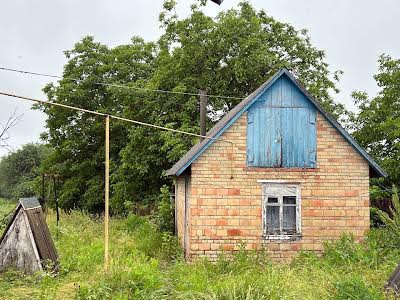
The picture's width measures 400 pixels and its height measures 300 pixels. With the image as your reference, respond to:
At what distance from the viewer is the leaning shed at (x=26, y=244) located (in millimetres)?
10586

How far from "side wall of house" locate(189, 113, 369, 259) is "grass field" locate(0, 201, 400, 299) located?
426mm

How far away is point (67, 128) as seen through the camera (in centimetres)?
3058

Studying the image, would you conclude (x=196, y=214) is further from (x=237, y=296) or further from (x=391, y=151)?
(x=391, y=151)

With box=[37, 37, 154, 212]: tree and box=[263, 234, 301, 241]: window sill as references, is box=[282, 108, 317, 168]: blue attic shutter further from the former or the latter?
box=[37, 37, 154, 212]: tree

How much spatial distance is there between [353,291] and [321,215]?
485cm

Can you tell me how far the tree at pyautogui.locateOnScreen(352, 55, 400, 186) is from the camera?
723 inches

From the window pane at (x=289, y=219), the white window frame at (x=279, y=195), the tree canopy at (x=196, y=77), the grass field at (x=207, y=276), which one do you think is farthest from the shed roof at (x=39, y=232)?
the tree canopy at (x=196, y=77)

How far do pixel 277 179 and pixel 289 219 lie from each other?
1.07 meters

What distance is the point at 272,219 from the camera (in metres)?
12.5

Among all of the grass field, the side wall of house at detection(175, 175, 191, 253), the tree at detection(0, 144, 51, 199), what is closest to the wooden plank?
the grass field

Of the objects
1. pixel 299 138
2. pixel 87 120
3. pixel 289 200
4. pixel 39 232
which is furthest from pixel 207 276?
pixel 87 120

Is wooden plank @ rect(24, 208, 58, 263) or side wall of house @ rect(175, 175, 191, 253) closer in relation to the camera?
wooden plank @ rect(24, 208, 58, 263)

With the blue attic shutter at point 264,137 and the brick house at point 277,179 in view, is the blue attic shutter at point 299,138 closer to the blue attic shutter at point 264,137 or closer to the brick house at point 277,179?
the brick house at point 277,179

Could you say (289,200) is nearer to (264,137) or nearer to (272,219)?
(272,219)
